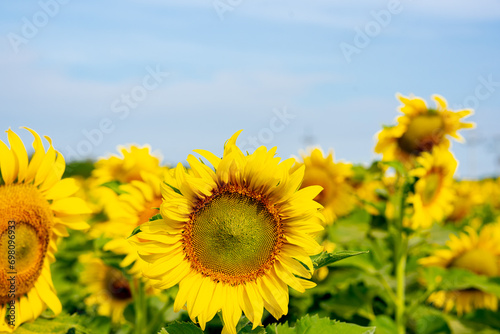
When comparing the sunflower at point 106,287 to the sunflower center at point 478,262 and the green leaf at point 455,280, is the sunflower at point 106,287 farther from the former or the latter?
the sunflower center at point 478,262

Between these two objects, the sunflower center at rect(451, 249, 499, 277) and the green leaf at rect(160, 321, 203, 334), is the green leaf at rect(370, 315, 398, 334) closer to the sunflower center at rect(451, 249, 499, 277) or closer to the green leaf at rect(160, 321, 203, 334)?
the sunflower center at rect(451, 249, 499, 277)

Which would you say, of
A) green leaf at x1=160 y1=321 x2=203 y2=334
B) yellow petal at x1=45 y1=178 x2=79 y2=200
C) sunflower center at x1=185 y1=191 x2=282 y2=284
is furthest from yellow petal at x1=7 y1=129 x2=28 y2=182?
green leaf at x1=160 y1=321 x2=203 y2=334

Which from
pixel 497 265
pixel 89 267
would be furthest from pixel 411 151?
pixel 89 267

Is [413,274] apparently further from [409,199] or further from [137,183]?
[137,183]

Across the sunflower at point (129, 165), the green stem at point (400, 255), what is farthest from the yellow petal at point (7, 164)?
the green stem at point (400, 255)

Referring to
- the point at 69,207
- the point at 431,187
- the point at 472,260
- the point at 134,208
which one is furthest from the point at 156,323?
the point at 472,260
